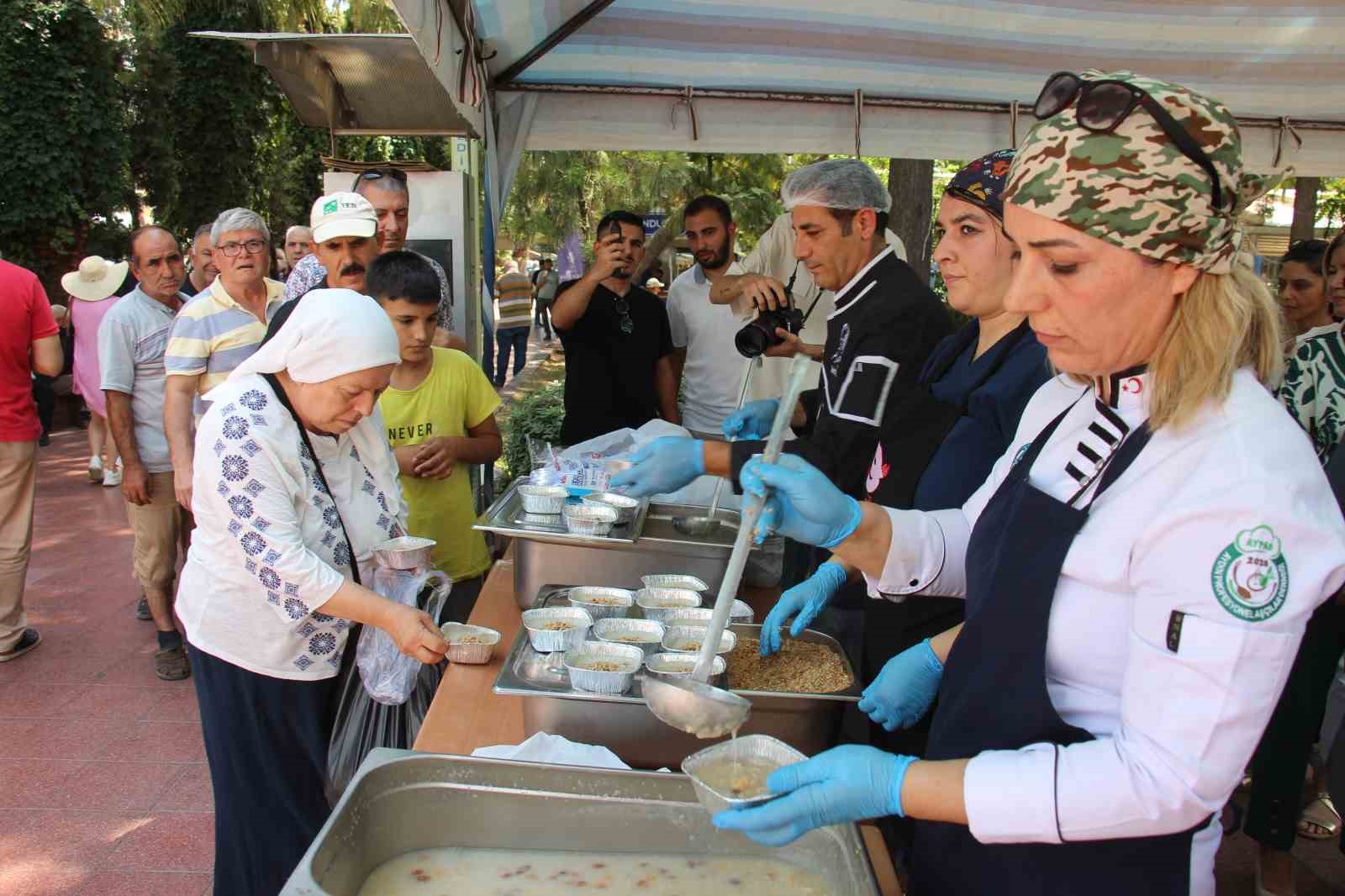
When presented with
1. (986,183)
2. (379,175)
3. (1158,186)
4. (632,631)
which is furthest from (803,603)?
(379,175)

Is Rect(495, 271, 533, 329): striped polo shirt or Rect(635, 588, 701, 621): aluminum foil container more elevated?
Rect(495, 271, 533, 329): striped polo shirt

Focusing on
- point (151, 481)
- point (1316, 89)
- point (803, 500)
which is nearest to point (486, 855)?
point (803, 500)

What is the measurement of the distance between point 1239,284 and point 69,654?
4.54 m

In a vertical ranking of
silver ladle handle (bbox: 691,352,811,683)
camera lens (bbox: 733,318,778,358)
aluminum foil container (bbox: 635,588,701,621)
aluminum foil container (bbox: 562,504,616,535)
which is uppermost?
camera lens (bbox: 733,318,778,358)

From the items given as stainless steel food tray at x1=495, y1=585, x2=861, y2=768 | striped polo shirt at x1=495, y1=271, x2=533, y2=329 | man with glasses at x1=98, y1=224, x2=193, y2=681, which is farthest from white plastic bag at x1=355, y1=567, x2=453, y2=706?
striped polo shirt at x1=495, y1=271, x2=533, y2=329

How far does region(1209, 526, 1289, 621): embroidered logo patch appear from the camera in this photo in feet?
2.81

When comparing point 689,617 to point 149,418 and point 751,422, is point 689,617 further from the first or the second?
point 149,418

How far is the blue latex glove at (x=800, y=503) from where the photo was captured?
1.39 metres

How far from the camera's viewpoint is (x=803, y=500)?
1388 millimetres

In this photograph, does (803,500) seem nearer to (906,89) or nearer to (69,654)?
(906,89)

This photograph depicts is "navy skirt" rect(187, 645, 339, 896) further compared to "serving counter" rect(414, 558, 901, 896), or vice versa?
"navy skirt" rect(187, 645, 339, 896)

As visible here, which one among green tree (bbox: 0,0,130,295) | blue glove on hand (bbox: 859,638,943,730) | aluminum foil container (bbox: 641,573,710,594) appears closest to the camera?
blue glove on hand (bbox: 859,638,943,730)

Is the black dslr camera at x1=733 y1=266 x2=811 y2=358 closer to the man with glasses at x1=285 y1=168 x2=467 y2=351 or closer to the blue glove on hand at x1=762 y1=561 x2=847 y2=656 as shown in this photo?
the man with glasses at x1=285 y1=168 x2=467 y2=351

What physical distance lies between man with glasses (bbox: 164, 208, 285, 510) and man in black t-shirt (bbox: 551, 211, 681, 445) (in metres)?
1.15
